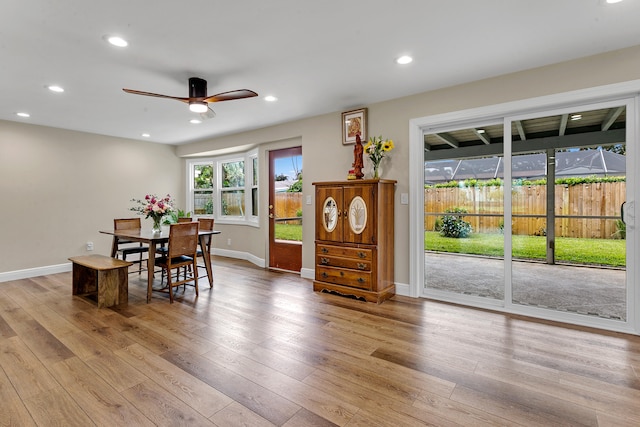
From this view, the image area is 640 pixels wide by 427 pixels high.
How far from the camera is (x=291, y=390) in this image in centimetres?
196

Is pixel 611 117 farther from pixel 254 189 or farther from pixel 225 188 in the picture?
pixel 225 188

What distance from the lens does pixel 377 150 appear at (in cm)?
388

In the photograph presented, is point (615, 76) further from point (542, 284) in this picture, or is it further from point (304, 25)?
point (304, 25)

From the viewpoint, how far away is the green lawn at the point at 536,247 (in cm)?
301

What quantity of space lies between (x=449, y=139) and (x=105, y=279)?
4130 mm

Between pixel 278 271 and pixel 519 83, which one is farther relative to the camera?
pixel 278 271

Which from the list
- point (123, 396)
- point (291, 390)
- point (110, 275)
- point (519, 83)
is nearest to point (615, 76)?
Answer: point (519, 83)

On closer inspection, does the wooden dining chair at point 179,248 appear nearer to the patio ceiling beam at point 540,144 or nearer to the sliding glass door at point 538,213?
the sliding glass door at point 538,213

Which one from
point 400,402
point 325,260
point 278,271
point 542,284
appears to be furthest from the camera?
point 278,271

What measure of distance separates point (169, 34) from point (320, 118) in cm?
245

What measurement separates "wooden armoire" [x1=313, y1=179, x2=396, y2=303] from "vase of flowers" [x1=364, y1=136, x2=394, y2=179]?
0.87 feet

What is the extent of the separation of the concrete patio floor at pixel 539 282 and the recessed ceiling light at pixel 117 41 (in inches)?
142

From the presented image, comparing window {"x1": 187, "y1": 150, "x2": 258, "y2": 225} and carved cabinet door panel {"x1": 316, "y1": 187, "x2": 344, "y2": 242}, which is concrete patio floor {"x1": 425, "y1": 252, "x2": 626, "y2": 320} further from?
window {"x1": 187, "y1": 150, "x2": 258, "y2": 225}

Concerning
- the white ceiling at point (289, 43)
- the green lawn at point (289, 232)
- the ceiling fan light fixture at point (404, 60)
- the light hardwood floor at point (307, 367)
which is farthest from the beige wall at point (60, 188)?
the ceiling fan light fixture at point (404, 60)
